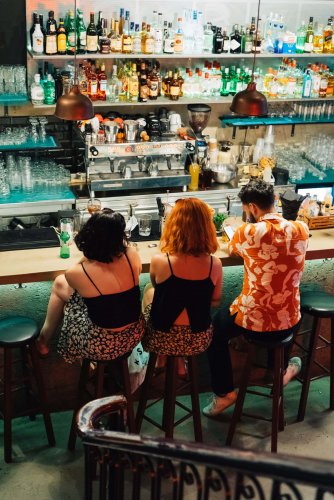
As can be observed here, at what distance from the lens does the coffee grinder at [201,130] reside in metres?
6.11

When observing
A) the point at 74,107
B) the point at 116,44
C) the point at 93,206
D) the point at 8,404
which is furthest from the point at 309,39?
the point at 8,404

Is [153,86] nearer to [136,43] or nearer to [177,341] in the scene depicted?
[136,43]

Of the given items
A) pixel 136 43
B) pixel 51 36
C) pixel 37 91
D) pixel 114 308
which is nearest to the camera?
pixel 114 308

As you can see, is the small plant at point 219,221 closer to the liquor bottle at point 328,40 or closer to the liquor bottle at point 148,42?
the liquor bottle at point 148,42

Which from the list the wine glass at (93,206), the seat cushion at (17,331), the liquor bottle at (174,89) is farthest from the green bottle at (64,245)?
the liquor bottle at (174,89)

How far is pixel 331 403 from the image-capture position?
455cm

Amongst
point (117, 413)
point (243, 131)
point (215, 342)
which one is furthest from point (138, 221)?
point (243, 131)

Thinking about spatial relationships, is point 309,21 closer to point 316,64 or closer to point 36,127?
point 316,64

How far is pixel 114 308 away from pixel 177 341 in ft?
1.32

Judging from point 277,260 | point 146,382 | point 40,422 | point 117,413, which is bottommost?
point 40,422

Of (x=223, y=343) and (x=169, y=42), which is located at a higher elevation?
(x=169, y=42)

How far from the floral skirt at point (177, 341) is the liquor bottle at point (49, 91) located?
2.75m

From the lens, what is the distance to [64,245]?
4172mm

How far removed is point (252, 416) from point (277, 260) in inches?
40.5
